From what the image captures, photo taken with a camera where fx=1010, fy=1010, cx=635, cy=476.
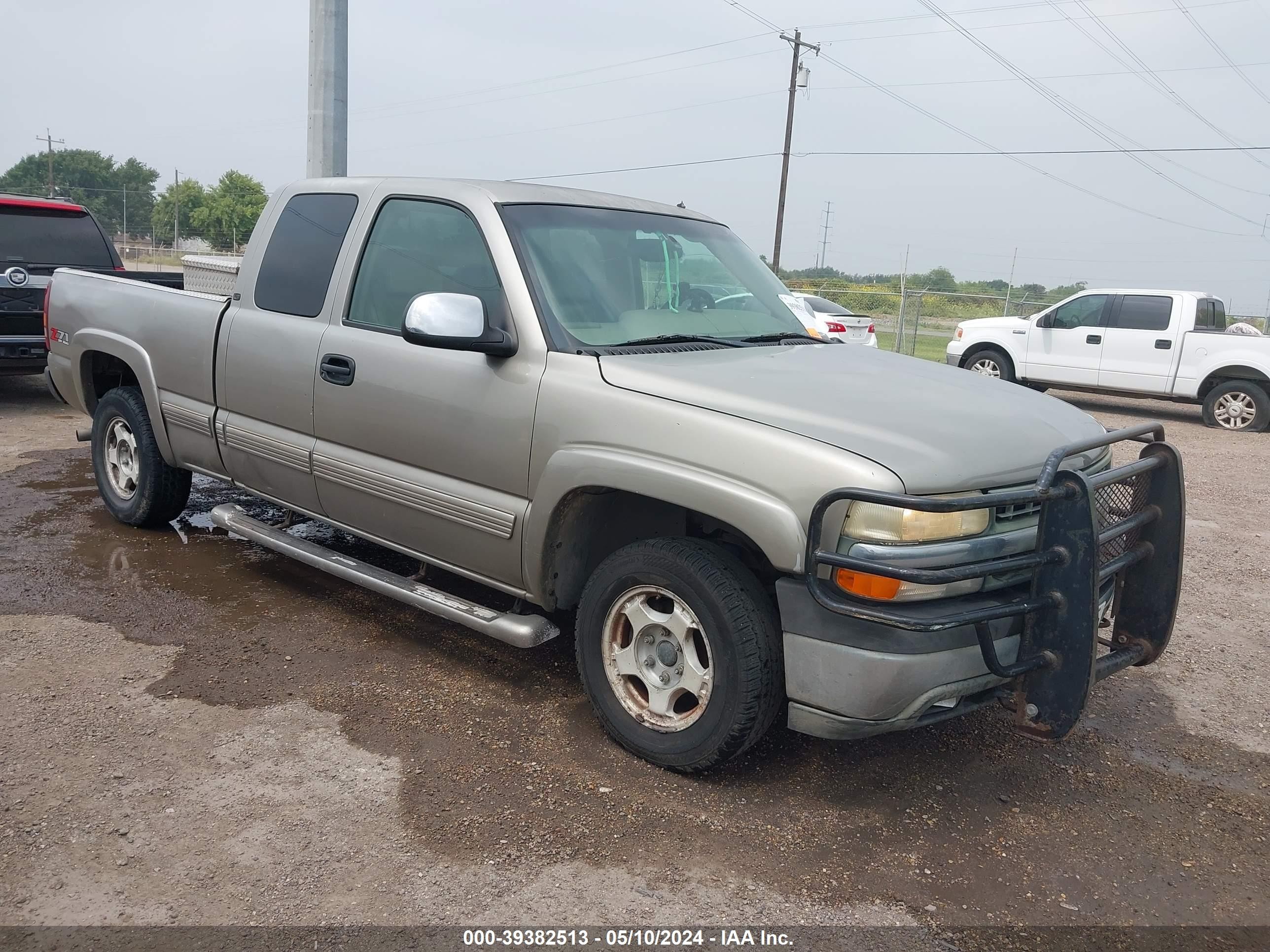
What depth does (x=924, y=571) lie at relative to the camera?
277 cm

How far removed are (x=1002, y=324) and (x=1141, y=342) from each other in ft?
6.81

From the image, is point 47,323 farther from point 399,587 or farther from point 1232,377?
point 1232,377

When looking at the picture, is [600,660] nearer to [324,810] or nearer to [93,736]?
[324,810]

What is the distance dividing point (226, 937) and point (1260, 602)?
5554mm

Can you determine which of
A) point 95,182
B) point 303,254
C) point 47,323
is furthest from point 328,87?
point 95,182

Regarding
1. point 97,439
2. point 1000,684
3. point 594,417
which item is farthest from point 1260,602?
point 97,439

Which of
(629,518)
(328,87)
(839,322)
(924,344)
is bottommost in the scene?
(924,344)

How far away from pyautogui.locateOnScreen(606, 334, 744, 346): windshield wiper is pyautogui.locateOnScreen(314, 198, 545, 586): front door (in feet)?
1.28

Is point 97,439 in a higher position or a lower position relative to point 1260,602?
higher

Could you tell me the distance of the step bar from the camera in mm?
3602

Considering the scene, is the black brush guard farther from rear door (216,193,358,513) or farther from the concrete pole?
the concrete pole

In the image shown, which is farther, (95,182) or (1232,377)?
(95,182)

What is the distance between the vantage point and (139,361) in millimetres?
5324

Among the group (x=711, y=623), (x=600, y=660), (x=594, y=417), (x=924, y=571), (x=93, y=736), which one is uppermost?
(x=594, y=417)
